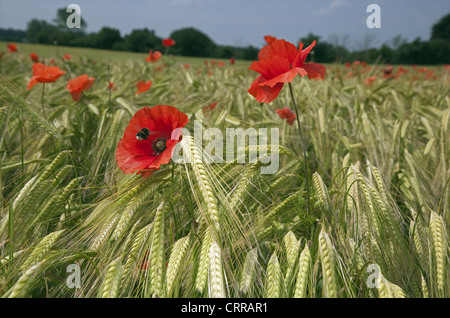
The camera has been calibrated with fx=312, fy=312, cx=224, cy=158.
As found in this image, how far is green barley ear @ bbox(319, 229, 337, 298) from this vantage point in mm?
657

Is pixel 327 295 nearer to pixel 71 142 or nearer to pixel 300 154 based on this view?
pixel 300 154

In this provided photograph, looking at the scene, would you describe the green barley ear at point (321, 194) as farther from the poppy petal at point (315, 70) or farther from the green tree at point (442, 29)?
the green tree at point (442, 29)

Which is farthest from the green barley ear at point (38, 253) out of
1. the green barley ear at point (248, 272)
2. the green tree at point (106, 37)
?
the green tree at point (106, 37)

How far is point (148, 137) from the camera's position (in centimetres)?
99

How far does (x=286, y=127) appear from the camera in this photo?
1.77 meters

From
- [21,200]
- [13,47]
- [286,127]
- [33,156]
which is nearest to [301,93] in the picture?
[286,127]

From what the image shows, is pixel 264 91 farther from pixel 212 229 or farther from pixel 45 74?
pixel 45 74

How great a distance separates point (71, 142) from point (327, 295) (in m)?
1.46

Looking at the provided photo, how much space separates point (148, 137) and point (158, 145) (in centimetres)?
5

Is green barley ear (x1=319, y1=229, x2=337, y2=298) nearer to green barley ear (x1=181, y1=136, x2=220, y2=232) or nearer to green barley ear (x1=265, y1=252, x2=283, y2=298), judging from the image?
green barley ear (x1=265, y1=252, x2=283, y2=298)

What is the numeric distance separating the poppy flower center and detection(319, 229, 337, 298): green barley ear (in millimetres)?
524

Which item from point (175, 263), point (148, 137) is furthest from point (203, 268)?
point (148, 137)

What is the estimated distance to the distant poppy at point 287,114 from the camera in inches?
68.5

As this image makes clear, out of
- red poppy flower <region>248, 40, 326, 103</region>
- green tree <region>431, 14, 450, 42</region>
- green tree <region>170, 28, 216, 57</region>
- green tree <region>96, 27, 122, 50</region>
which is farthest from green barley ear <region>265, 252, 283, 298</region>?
green tree <region>431, 14, 450, 42</region>
